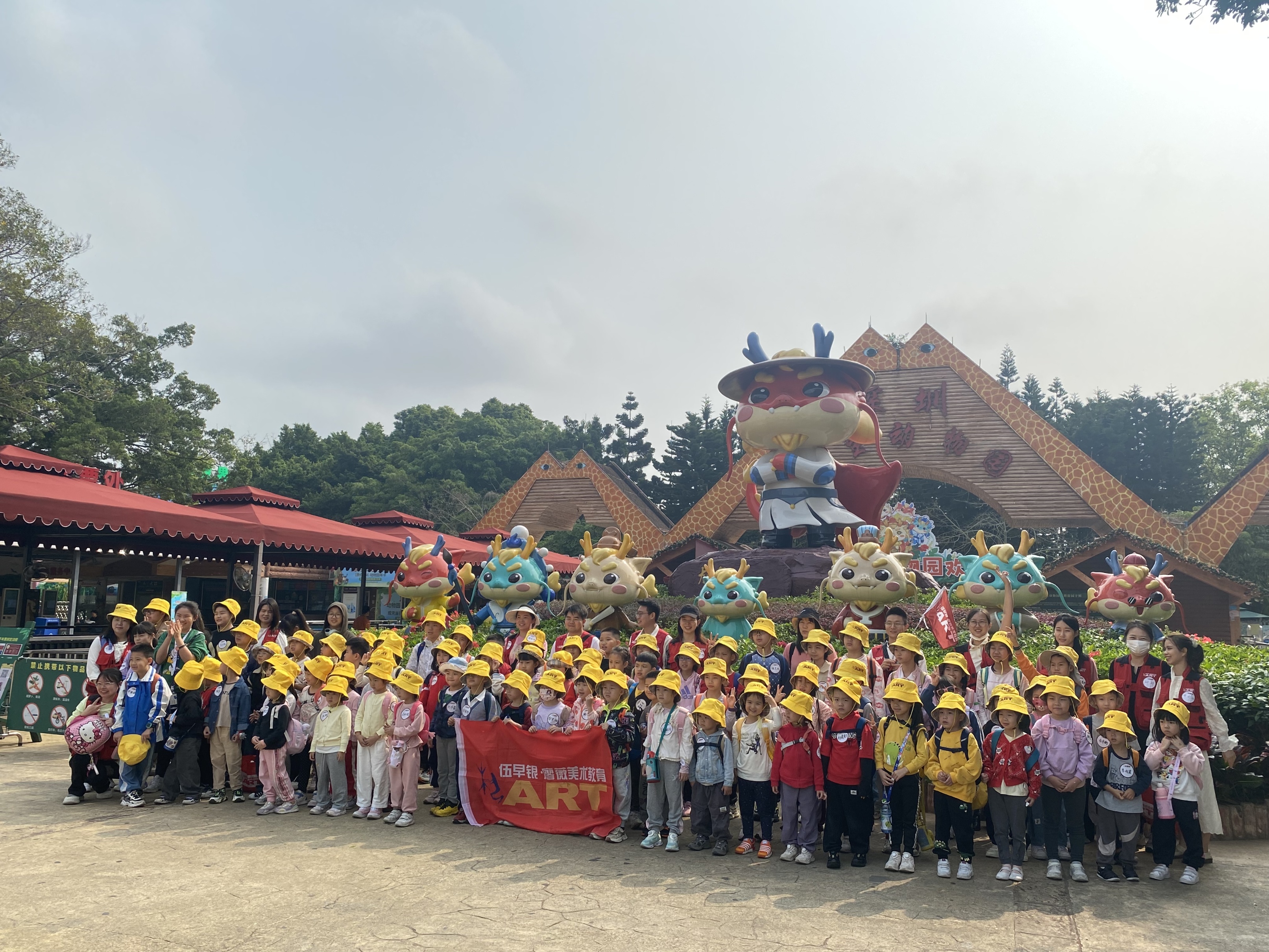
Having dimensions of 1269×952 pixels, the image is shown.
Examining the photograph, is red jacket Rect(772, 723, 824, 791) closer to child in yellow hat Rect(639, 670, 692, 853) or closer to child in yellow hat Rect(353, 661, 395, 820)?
child in yellow hat Rect(639, 670, 692, 853)

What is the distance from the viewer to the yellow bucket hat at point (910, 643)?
616 cm

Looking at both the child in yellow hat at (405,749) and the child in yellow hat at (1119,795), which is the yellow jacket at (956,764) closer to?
the child in yellow hat at (1119,795)

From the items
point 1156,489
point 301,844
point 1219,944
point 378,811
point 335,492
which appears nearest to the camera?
point 1219,944

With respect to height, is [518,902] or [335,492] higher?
[335,492]

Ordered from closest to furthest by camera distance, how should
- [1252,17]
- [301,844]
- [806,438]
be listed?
[301,844] < [1252,17] < [806,438]

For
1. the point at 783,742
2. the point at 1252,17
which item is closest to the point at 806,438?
the point at 1252,17

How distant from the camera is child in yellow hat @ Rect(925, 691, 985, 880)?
5324 mm

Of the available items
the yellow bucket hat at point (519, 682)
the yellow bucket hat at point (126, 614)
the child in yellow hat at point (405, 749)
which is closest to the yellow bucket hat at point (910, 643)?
the yellow bucket hat at point (519, 682)

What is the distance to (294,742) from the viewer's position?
7000 millimetres

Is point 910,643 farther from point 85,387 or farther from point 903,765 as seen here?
point 85,387

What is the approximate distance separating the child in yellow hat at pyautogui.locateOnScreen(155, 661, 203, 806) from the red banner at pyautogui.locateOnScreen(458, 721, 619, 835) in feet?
7.23

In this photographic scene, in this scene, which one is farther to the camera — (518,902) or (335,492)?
(335,492)

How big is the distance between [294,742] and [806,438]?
9.37m

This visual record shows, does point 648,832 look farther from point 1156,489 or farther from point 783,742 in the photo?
point 1156,489
